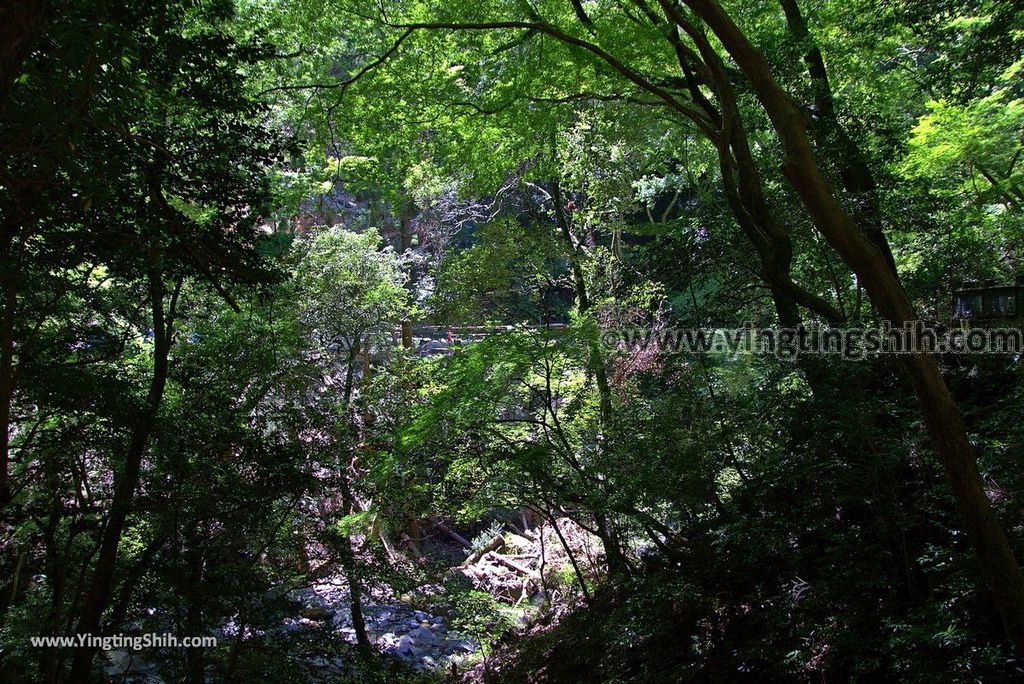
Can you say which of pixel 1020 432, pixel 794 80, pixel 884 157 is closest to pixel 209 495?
pixel 1020 432

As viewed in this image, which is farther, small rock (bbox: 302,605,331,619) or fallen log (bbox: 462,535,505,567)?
fallen log (bbox: 462,535,505,567)


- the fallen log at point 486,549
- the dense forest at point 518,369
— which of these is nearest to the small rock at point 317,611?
the dense forest at point 518,369

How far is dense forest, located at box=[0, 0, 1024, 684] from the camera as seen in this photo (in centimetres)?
324

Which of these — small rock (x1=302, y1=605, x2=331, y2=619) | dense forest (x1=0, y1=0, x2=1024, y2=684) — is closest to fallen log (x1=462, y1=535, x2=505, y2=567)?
dense forest (x1=0, y1=0, x2=1024, y2=684)

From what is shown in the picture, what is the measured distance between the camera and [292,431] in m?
5.77

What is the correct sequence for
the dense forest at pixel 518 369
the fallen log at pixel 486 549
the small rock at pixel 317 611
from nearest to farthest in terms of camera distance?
the dense forest at pixel 518 369, the small rock at pixel 317 611, the fallen log at pixel 486 549

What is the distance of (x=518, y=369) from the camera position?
614 cm

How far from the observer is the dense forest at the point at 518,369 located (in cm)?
324

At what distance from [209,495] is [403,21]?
172 inches

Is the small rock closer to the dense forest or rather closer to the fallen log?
the dense forest

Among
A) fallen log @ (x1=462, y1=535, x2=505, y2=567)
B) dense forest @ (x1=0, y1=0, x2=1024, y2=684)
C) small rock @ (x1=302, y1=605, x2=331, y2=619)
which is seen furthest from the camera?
fallen log @ (x1=462, y1=535, x2=505, y2=567)

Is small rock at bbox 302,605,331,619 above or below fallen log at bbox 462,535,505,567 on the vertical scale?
below

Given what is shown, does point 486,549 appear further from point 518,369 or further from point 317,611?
point 518,369

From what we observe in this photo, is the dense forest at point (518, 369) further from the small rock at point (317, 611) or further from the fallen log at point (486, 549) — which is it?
the fallen log at point (486, 549)
